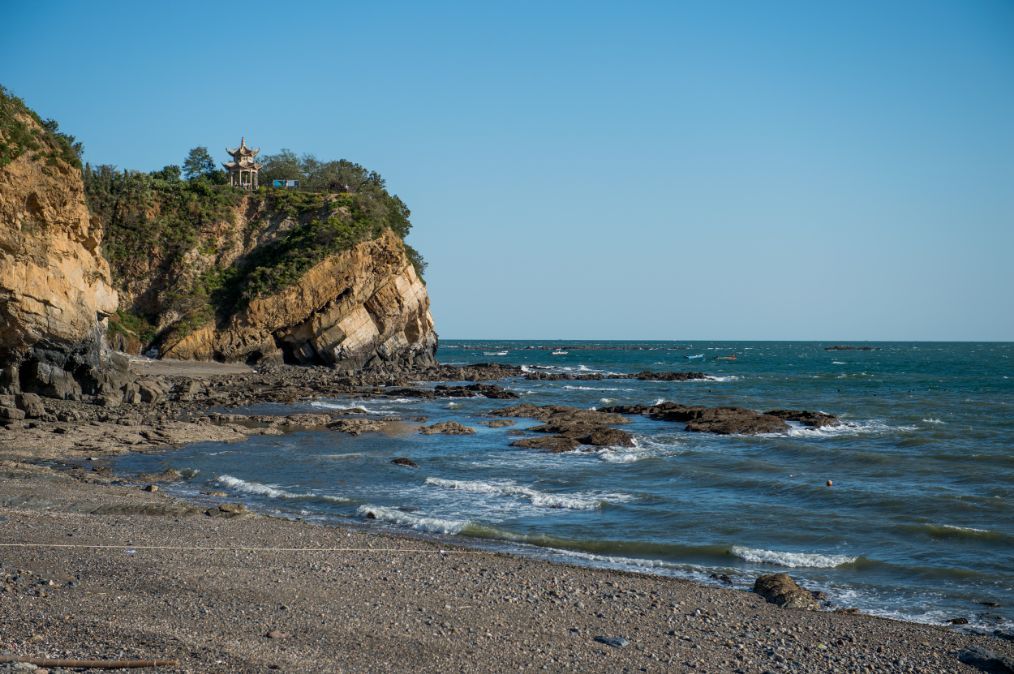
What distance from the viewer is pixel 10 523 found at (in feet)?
38.9

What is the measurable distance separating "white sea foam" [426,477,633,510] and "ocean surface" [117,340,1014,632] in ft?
0.18

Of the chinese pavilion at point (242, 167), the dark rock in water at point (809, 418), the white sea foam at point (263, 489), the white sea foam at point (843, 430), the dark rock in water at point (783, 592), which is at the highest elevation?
the chinese pavilion at point (242, 167)

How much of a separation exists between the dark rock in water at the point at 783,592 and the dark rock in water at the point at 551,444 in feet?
44.7

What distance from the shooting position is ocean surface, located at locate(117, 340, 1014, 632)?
12.3 meters

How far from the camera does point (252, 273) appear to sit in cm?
5050

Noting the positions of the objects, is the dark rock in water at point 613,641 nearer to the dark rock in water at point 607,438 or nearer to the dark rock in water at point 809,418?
the dark rock in water at point 607,438

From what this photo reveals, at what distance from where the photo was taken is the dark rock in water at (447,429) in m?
28.4

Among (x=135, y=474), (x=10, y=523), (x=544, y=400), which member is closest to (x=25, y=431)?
(x=135, y=474)

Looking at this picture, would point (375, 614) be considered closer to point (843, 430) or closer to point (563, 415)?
point (563, 415)

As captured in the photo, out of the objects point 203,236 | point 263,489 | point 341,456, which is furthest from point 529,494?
point 203,236

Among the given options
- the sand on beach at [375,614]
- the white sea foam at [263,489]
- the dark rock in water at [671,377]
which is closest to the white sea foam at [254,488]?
the white sea foam at [263,489]

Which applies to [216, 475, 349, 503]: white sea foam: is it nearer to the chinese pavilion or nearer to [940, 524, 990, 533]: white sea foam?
[940, 524, 990, 533]: white sea foam

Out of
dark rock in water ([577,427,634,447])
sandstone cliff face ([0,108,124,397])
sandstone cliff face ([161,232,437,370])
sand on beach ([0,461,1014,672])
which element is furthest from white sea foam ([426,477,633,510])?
sandstone cliff face ([161,232,437,370])

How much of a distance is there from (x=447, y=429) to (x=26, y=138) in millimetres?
17582
